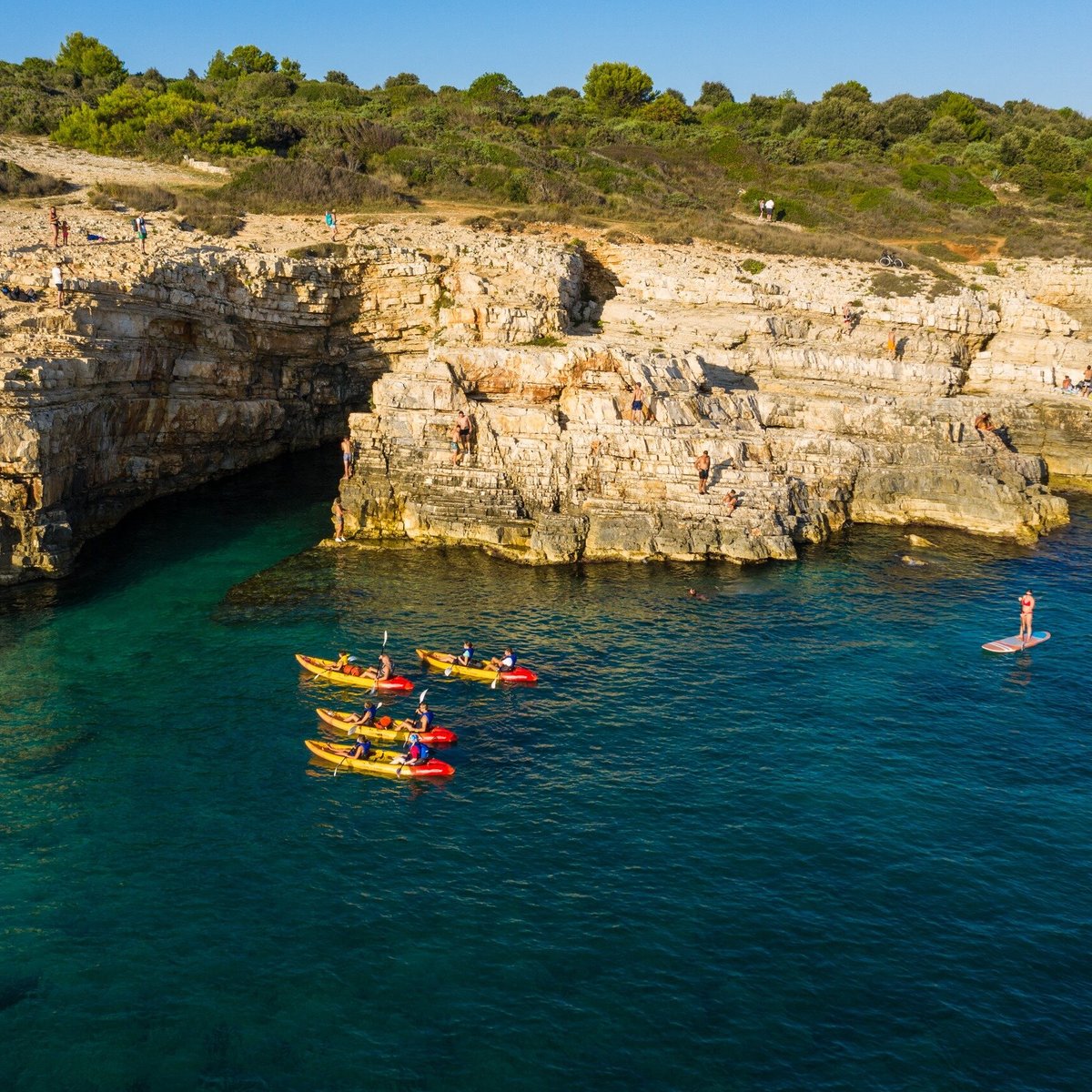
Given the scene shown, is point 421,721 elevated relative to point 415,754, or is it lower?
elevated

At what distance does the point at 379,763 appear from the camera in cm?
2567

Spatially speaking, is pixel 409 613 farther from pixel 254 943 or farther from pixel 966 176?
pixel 966 176

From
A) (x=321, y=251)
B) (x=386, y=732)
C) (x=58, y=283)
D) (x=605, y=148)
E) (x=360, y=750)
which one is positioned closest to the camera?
(x=360, y=750)

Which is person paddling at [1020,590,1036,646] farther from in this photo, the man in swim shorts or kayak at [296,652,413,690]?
the man in swim shorts

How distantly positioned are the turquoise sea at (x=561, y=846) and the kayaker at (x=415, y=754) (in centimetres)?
Answer: 108

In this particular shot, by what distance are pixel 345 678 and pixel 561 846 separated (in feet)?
36.3

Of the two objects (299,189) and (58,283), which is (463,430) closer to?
(58,283)

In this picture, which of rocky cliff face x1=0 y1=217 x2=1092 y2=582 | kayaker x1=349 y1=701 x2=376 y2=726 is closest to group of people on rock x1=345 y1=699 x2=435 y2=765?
kayaker x1=349 y1=701 x2=376 y2=726

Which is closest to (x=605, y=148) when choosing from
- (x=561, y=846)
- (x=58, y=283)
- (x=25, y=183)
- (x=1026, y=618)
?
(x=25, y=183)

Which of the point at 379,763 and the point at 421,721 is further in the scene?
the point at 421,721

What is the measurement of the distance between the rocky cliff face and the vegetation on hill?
12.7 m

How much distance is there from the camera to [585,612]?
118ft

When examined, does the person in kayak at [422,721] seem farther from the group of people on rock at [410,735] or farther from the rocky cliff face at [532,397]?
the rocky cliff face at [532,397]

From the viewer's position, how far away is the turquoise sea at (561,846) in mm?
17016
